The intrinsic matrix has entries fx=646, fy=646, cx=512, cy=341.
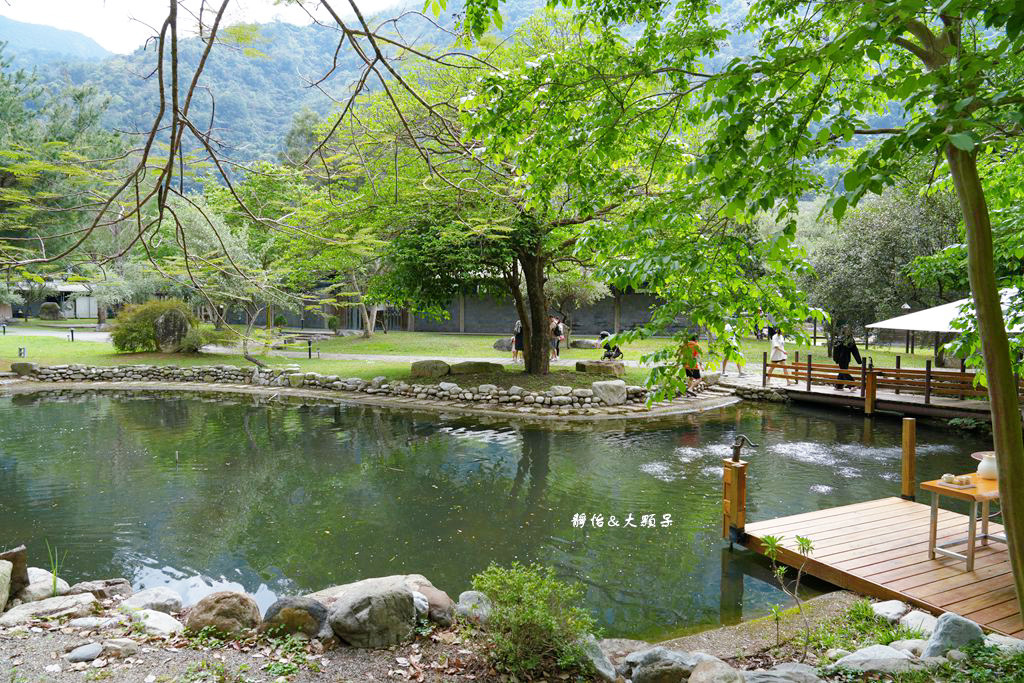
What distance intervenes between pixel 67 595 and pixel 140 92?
208ft

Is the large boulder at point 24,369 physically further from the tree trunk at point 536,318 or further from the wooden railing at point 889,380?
the wooden railing at point 889,380

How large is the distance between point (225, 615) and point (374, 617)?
0.95 m

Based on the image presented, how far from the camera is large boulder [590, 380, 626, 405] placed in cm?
1341

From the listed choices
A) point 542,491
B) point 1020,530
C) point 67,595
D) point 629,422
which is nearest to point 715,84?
point 1020,530

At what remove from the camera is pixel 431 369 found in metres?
15.5

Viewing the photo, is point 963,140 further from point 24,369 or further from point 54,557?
point 24,369

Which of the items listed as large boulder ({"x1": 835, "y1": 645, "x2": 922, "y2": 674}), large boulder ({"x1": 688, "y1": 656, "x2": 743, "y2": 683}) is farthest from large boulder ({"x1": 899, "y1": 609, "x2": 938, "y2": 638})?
large boulder ({"x1": 688, "y1": 656, "x2": 743, "y2": 683})

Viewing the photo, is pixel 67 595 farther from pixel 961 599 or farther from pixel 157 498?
pixel 961 599

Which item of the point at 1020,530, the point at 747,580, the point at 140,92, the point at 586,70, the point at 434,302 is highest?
the point at 140,92

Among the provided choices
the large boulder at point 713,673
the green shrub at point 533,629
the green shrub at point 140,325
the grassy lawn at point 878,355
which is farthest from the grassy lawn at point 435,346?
the large boulder at point 713,673

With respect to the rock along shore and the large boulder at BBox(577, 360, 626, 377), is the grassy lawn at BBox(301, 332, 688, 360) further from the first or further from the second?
the rock along shore

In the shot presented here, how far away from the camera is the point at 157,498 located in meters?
7.52

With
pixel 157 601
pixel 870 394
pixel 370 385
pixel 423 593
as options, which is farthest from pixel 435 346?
pixel 423 593

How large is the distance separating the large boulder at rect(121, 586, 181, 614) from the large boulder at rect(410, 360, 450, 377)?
10.9 metres
